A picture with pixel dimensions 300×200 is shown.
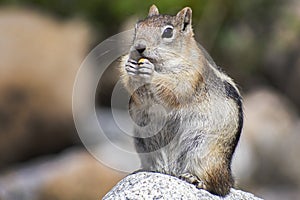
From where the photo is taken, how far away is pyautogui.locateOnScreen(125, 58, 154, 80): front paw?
8445 mm

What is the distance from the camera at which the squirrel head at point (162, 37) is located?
341 inches

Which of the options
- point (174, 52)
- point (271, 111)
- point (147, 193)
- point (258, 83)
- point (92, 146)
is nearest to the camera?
point (147, 193)

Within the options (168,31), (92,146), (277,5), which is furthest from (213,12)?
(168,31)

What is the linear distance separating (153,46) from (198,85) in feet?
1.58

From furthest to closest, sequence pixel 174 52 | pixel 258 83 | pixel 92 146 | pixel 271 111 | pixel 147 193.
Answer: pixel 258 83, pixel 271 111, pixel 92 146, pixel 174 52, pixel 147 193

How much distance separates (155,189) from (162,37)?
1.29m

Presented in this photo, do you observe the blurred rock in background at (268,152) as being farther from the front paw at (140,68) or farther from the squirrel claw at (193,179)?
the front paw at (140,68)

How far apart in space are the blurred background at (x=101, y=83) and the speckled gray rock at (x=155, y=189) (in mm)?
7996

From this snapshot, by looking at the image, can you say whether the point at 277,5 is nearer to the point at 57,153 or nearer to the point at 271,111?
the point at 271,111

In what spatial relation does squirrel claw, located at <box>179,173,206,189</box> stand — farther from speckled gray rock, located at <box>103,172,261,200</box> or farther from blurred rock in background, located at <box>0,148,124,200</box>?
blurred rock in background, located at <box>0,148,124,200</box>

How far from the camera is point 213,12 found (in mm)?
21719

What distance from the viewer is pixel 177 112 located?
8594 mm

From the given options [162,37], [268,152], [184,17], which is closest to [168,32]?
[162,37]

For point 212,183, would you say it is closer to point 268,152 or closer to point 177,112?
point 177,112
